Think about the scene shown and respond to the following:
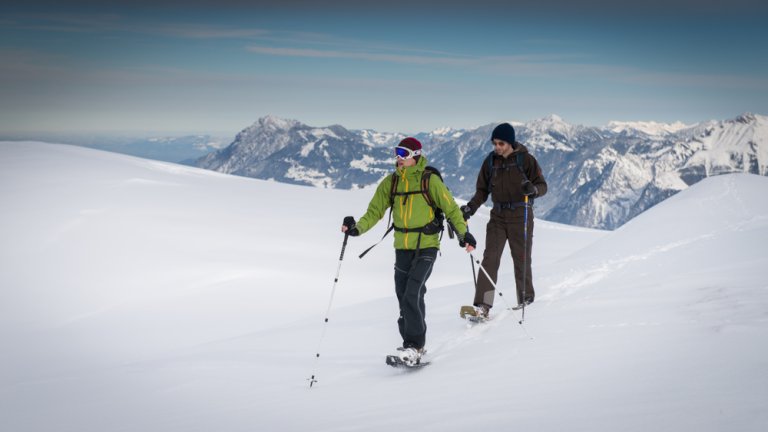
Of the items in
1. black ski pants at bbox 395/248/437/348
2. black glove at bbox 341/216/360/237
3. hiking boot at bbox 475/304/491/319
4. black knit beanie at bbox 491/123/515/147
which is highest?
black knit beanie at bbox 491/123/515/147

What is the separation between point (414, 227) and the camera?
21.8 feet

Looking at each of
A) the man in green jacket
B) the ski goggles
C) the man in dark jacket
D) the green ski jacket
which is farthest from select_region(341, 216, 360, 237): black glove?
the man in dark jacket

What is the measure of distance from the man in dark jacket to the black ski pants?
1.75 meters

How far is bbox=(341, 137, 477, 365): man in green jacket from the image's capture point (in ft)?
21.7

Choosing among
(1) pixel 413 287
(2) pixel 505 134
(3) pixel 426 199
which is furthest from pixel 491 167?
(1) pixel 413 287

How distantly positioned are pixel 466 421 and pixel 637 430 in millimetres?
1319

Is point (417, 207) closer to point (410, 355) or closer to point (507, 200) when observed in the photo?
point (410, 355)

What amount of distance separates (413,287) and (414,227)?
75 centimetres

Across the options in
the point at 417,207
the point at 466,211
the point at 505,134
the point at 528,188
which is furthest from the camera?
the point at 528,188

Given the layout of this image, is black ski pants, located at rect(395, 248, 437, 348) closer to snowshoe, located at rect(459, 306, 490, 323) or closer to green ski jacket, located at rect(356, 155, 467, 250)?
green ski jacket, located at rect(356, 155, 467, 250)

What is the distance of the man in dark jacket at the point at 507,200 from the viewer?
835 centimetres

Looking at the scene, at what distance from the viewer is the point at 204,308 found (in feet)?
43.0

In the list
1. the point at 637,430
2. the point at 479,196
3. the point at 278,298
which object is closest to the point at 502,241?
the point at 479,196

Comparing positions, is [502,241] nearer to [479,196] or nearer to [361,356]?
[479,196]
